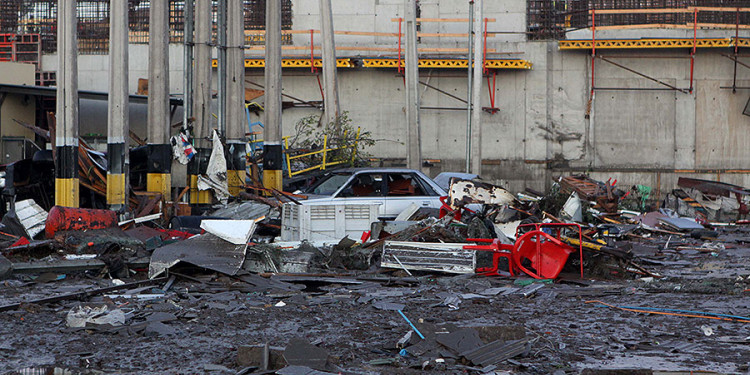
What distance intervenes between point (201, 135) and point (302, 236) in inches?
349

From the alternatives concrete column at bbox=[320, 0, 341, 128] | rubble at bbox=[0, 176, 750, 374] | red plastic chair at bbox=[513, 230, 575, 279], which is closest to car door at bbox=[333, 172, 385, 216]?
rubble at bbox=[0, 176, 750, 374]

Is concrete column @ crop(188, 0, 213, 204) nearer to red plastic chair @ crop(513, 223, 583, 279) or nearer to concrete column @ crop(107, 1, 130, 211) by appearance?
concrete column @ crop(107, 1, 130, 211)

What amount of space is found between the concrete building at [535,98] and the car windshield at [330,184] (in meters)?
18.7

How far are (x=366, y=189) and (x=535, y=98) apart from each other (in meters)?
21.4

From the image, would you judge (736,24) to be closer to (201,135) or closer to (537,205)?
(537,205)

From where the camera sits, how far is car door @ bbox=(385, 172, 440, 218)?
16.6 metres

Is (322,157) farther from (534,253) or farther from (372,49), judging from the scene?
(534,253)

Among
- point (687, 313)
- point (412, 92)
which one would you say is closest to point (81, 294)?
point (687, 313)

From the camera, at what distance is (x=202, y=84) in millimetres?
22359

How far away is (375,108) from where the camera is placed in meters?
37.3

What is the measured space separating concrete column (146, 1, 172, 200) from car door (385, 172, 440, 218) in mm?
6403

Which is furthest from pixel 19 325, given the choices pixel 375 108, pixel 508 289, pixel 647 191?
pixel 375 108

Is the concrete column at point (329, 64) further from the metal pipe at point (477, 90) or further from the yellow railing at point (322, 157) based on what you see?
the metal pipe at point (477, 90)

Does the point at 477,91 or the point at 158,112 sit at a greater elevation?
the point at 477,91
